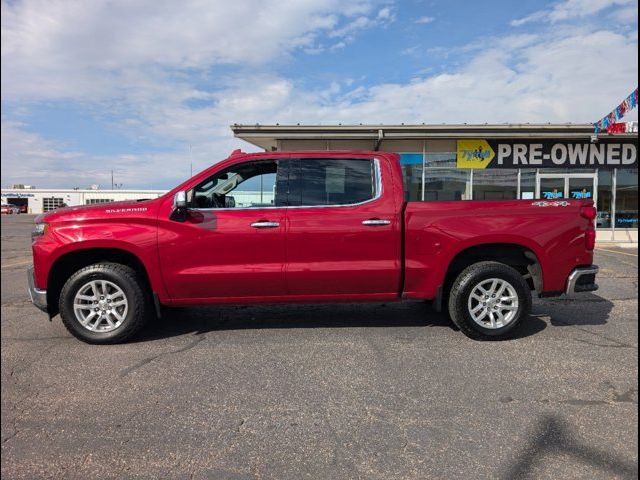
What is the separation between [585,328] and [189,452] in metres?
4.60

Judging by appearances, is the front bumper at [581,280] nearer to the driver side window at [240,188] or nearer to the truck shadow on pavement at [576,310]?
the truck shadow on pavement at [576,310]

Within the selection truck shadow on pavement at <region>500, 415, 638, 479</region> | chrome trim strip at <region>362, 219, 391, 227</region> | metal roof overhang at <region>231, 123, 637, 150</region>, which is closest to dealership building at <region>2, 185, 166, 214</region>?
metal roof overhang at <region>231, 123, 637, 150</region>

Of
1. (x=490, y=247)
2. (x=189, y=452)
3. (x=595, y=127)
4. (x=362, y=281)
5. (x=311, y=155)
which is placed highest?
(x=595, y=127)

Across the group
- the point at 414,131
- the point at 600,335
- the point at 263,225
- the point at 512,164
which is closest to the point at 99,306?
the point at 263,225

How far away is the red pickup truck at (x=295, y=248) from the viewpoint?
473 centimetres

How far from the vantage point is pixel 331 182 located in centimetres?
504

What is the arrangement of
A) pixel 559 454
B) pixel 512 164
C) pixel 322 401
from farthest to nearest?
pixel 512 164 < pixel 322 401 < pixel 559 454

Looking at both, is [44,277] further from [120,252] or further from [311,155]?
[311,155]

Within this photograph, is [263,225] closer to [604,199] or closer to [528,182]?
[528,182]

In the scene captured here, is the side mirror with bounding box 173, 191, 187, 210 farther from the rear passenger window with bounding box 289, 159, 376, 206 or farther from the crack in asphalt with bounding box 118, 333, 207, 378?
the crack in asphalt with bounding box 118, 333, 207, 378

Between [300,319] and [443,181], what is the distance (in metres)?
12.5

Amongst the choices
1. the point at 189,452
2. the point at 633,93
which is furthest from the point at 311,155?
the point at 633,93

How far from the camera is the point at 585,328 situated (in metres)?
5.36

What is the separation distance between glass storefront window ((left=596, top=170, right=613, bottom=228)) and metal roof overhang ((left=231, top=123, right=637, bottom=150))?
1738 mm
